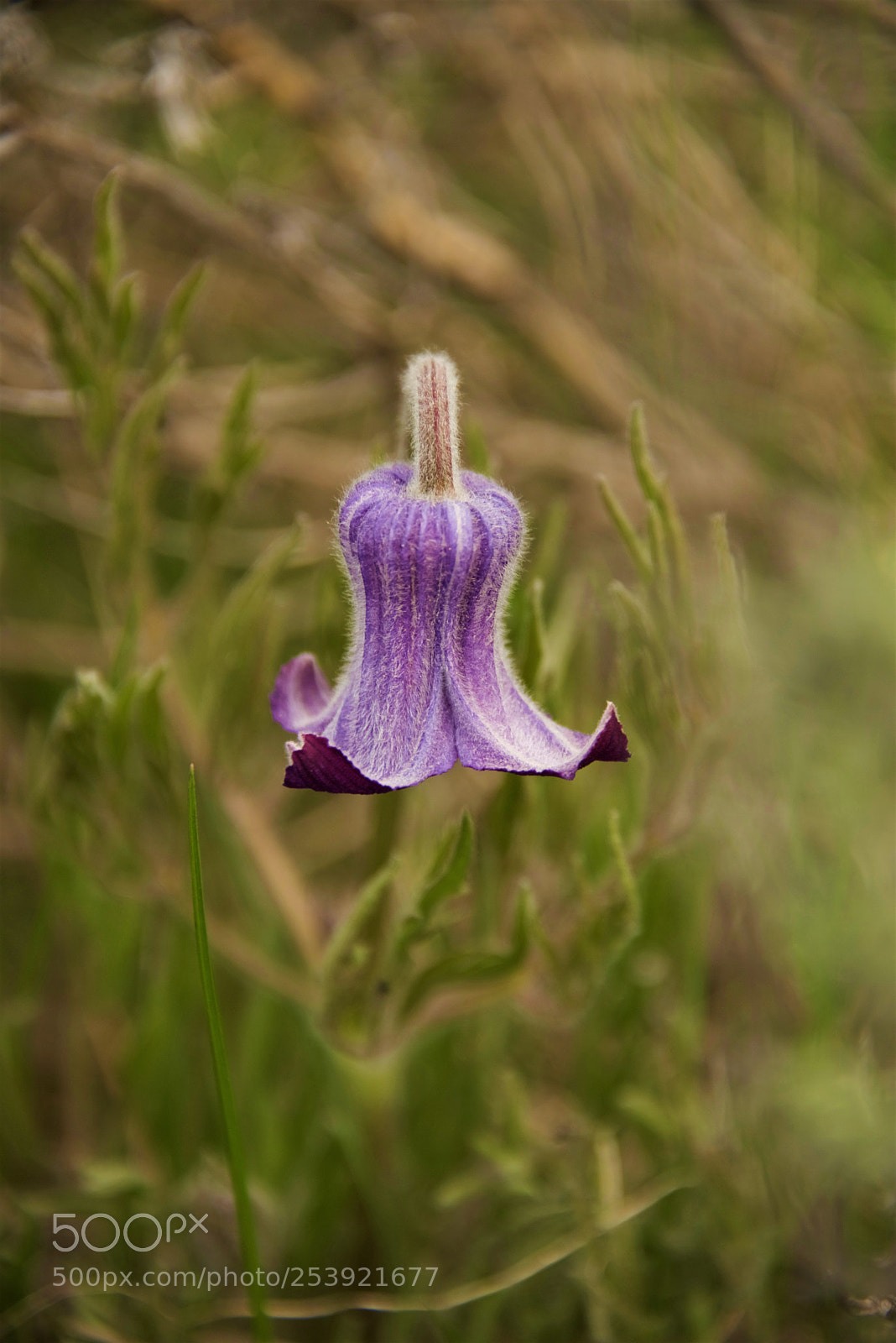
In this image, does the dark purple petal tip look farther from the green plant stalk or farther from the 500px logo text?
the 500px logo text

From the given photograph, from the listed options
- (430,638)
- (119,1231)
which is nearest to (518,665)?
(430,638)

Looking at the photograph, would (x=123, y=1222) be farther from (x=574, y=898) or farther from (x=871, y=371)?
(x=871, y=371)

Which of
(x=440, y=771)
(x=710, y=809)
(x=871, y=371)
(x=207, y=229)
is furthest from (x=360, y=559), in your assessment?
(x=871, y=371)

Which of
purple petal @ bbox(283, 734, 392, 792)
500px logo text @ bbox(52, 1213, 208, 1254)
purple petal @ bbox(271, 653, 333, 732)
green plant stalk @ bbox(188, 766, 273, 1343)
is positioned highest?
purple petal @ bbox(271, 653, 333, 732)

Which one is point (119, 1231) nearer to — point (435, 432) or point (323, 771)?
point (323, 771)

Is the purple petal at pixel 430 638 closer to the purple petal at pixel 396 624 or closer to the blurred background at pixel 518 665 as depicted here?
the purple petal at pixel 396 624

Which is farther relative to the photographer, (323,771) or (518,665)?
(518,665)

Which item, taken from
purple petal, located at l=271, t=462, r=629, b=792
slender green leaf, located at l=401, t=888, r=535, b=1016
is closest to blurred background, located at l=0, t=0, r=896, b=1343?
slender green leaf, located at l=401, t=888, r=535, b=1016
